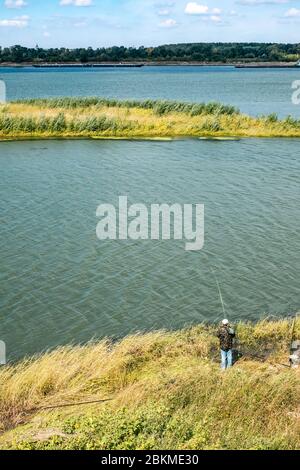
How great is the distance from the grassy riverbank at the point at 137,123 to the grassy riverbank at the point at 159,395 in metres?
38.5

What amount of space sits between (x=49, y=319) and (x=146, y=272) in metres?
Answer: 4.74

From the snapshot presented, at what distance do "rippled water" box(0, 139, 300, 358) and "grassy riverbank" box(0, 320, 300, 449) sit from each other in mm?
1608

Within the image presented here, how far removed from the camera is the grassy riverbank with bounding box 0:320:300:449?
33.9 feet

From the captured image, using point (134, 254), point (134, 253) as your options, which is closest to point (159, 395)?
point (134, 254)

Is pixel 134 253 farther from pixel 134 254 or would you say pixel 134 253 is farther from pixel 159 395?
pixel 159 395

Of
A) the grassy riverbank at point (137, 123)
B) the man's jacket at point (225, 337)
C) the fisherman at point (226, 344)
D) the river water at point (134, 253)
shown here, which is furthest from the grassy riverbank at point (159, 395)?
the grassy riverbank at point (137, 123)

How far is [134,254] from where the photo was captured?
22656mm

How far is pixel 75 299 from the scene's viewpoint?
18.8m

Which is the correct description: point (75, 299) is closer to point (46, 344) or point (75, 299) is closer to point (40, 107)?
point (46, 344)

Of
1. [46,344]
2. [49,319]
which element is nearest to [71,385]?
[46,344]

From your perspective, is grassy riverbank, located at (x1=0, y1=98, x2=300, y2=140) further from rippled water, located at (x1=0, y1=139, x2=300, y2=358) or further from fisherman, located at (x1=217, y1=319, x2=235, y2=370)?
fisherman, located at (x1=217, y1=319, x2=235, y2=370)

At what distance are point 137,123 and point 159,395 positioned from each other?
146ft

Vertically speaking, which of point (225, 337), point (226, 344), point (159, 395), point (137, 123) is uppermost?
point (137, 123)

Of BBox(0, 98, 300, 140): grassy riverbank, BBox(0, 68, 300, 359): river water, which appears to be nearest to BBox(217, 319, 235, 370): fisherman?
BBox(0, 68, 300, 359): river water
